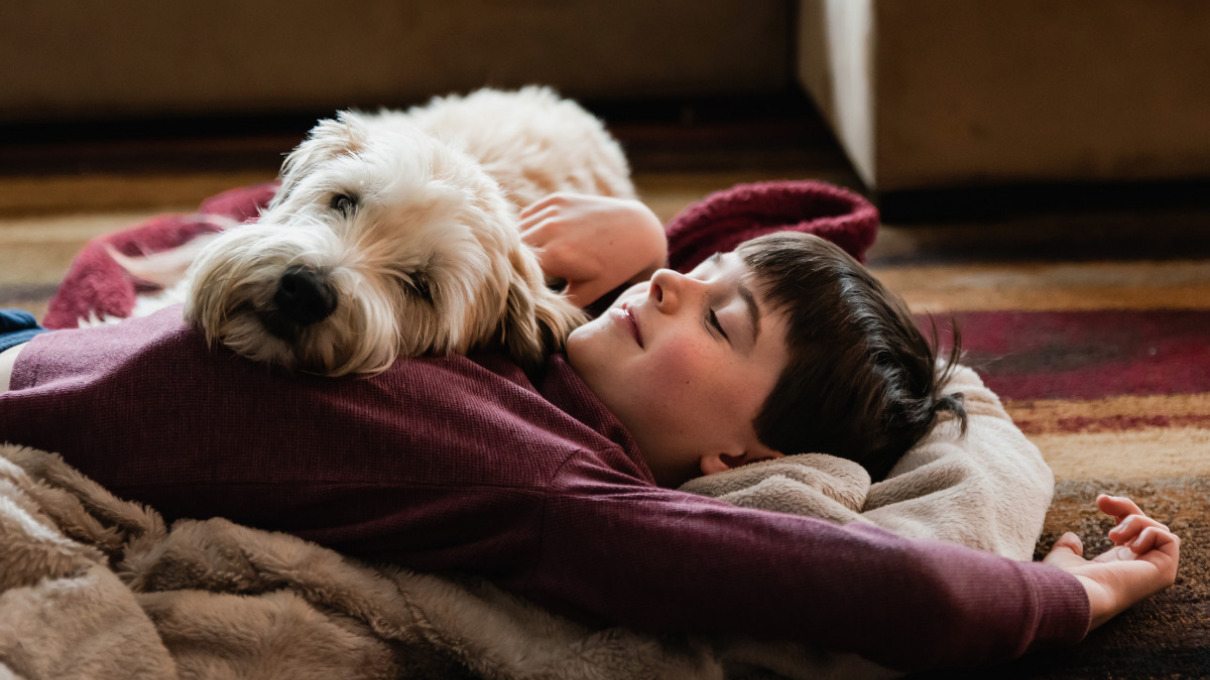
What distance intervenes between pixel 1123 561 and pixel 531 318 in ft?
2.36

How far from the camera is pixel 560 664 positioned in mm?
1066

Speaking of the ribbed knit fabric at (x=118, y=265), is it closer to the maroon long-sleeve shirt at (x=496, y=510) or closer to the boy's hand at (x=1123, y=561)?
the maroon long-sleeve shirt at (x=496, y=510)

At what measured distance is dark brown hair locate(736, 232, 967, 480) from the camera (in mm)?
1275

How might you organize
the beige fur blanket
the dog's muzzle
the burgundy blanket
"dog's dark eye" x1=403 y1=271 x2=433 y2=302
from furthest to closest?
1. the burgundy blanket
2. "dog's dark eye" x1=403 y1=271 x2=433 y2=302
3. the dog's muzzle
4. the beige fur blanket

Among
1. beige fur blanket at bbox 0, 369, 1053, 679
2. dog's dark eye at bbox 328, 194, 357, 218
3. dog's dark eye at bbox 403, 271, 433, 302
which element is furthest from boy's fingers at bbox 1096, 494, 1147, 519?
dog's dark eye at bbox 328, 194, 357, 218

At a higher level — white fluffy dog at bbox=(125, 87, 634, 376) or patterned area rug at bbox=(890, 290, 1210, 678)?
white fluffy dog at bbox=(125, 87, 634, 376)

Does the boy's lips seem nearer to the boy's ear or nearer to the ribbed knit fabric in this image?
the boy's ear

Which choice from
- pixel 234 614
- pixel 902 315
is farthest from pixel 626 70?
pixel 234 614

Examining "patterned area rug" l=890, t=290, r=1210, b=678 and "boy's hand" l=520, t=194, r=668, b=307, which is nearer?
"patterned area rug" l=890, t=290, r=1210, b=678

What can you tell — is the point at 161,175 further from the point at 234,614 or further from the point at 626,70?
the point at 234,614

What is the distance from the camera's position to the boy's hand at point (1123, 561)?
1.19 metres

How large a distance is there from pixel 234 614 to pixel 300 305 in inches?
11.9

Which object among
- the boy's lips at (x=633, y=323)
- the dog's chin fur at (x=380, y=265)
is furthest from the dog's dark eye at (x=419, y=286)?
the boy's lips at (x=633, y=323)

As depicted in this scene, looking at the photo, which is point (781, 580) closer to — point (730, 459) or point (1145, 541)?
point (730, 459)
